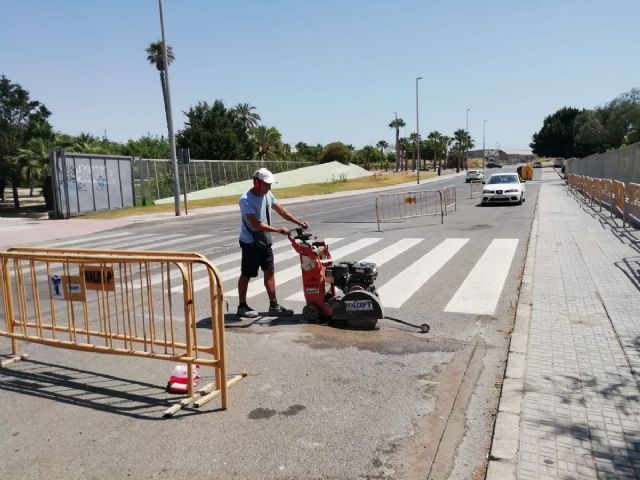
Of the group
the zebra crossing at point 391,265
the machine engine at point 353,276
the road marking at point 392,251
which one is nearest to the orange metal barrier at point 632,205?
the zebra crossing at point 391,265

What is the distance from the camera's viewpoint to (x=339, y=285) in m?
6.13

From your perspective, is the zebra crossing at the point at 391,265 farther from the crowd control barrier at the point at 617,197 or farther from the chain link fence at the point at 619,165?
the chain link fence at the point at 619,165

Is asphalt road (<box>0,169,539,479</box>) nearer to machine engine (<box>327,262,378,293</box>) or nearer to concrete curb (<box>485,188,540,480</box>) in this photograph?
concrete curb (<box>485,188,540,480</box>)

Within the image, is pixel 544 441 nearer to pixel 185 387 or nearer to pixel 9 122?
pixel 185 387

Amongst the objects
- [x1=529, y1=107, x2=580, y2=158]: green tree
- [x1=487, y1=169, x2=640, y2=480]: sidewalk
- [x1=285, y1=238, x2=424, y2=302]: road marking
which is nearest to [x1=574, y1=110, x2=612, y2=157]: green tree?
[x1=529, y1=107, x2=580, y2=158]: green tree

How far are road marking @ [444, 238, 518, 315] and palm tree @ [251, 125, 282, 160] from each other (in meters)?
59.8

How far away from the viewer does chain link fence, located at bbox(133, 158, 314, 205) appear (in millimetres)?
31156

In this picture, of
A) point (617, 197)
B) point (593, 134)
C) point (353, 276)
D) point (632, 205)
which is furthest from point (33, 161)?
point (593, 134)

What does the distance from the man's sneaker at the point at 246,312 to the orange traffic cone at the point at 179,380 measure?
6.23ft

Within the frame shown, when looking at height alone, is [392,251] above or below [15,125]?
below

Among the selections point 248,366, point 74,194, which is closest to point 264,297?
point 248,366

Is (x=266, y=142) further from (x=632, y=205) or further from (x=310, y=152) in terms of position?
(x=632, y=205)

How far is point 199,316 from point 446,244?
24.1ft

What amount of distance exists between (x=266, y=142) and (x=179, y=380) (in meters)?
66.8
